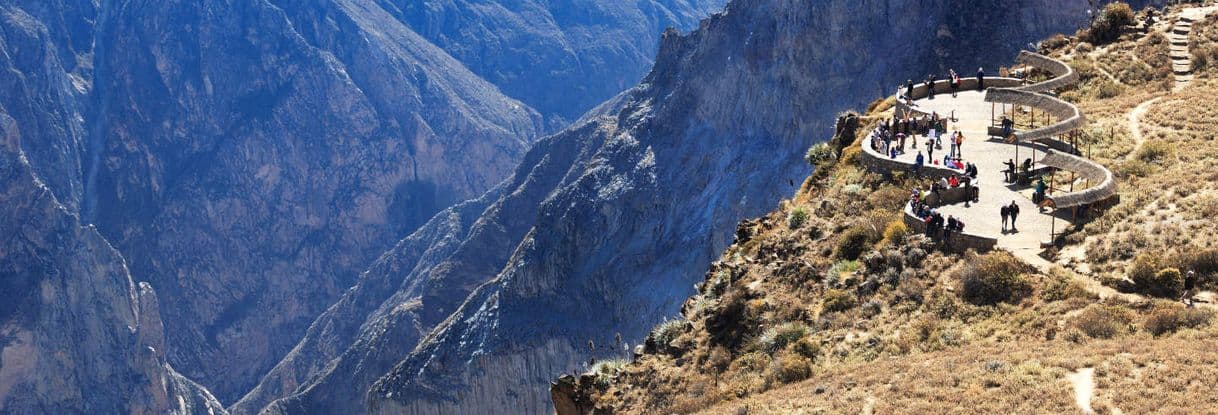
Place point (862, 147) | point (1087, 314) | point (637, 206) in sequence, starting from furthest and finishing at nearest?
1. point (637, 206)
2. point (862, 147)
3. point (1087, 314)

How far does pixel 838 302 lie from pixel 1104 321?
730cm

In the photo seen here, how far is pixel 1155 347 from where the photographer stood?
29.8 metres

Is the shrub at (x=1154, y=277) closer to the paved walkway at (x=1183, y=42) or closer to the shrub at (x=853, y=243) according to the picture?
the shrub at (x=853, y=243)

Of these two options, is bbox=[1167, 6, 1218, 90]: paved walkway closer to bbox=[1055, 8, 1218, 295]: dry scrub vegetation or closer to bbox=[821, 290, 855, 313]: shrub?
bbox=[1055, 8, 1218, 295]: dry scrub vegetation

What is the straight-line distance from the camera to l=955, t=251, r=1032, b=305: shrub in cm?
3481

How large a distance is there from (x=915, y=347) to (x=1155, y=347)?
5.62 m

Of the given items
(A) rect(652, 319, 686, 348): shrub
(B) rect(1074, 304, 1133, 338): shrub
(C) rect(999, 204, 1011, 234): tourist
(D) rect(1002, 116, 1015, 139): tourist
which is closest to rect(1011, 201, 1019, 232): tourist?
(C) rect(999, 204, 1011, 234): tourist

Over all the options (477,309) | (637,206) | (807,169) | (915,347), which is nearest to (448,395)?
(477,309)

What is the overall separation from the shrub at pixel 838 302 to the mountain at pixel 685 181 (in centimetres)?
9015

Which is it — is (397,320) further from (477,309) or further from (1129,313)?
(1129,313)

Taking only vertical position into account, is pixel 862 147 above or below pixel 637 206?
above

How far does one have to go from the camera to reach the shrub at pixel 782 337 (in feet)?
120

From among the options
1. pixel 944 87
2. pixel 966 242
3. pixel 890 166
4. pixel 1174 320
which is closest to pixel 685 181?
pixel 944 87

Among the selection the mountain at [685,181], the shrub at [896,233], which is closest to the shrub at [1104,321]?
the shrub at [896,233]
